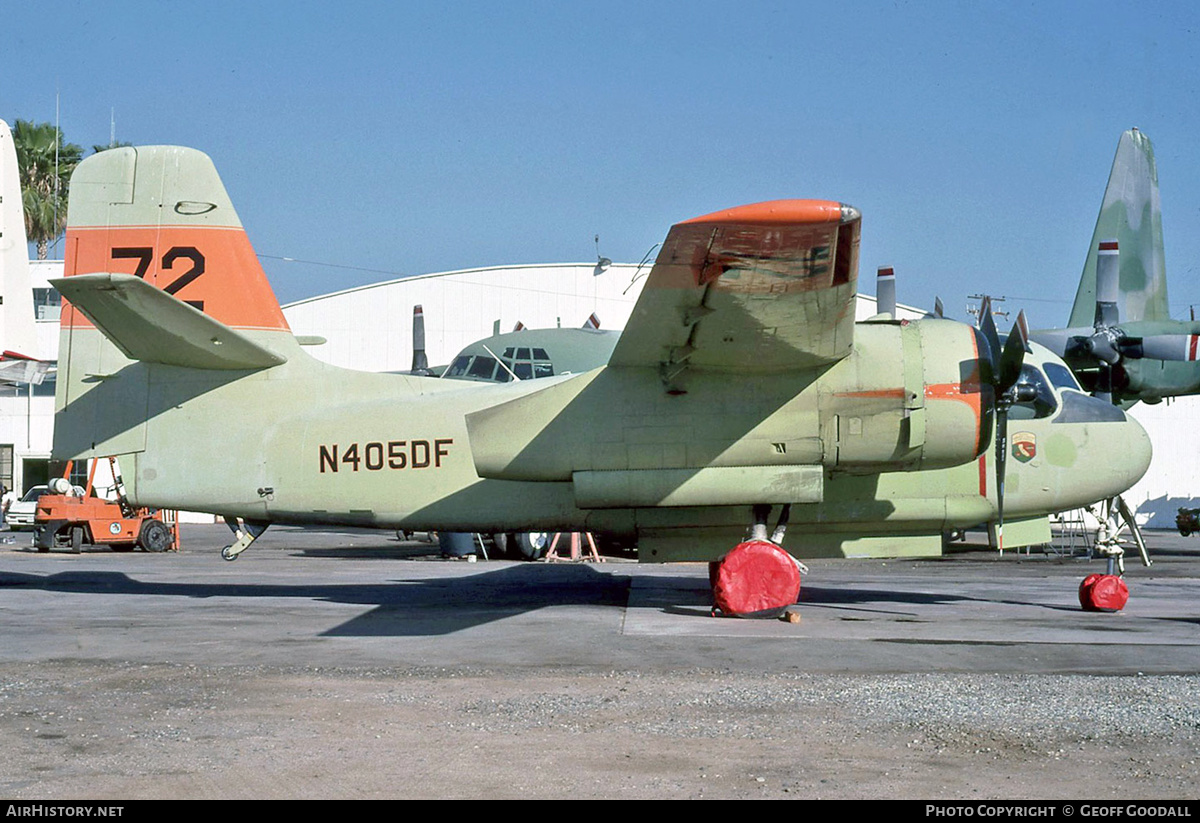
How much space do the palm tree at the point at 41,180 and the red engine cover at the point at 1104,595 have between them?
6103 cm

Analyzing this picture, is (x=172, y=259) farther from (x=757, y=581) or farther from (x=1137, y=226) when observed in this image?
(x=1137, y=226)

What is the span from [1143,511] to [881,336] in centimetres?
4011

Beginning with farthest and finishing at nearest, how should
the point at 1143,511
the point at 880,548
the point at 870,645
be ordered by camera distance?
1. the point at 1143,511
2. the point at 880,548
3. the point at 870,645

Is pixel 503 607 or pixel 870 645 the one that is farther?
pixel 503 607

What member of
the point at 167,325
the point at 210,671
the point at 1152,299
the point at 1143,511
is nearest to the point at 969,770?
the point at 210,671

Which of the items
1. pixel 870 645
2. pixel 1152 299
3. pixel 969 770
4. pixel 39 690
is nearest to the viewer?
pixel 969 770

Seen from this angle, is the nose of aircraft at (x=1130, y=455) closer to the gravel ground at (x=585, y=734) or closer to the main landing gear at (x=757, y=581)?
the main landing gear at (x=757, y=581)

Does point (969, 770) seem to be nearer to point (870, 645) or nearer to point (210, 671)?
point (870, 645)

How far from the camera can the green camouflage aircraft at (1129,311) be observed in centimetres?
2608

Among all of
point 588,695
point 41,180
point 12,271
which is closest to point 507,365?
point 12,271

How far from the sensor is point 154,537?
28500 mm

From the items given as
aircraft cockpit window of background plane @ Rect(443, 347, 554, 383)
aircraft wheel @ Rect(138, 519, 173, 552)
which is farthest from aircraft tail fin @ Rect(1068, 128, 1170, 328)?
aircraft wheel @ Rect(138, 519, 173, 552)

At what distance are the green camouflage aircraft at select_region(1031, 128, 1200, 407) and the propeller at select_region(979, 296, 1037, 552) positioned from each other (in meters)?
15.0

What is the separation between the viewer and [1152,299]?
29.8 meters
